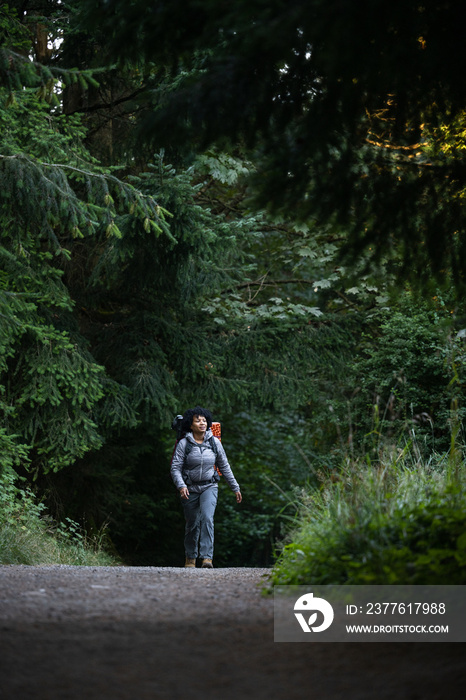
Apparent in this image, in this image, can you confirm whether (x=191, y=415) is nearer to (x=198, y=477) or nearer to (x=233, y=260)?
(x=198, y=477)

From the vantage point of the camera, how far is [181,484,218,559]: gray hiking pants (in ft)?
30.0

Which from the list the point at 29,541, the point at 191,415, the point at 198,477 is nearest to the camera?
the point at 29,541

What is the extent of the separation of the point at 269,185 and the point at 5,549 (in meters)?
5.13

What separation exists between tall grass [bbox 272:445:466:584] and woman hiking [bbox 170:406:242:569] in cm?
395

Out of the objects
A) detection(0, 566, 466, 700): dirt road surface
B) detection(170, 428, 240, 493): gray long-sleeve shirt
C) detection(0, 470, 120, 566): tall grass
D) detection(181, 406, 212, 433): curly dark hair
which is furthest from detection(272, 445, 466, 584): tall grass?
detection(181, 406, 212, 433): curly dark hair

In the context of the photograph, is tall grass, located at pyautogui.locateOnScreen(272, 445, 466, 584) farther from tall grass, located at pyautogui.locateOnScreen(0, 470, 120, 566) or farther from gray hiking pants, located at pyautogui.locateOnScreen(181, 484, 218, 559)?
gray hiking pants, located at pyautogui.locateOnScreen(181, 484, 218, 559)

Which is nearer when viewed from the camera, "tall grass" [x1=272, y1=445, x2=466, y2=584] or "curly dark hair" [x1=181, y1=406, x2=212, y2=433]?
"tall grass" [x1=272, y1=445, x2=466, y2=584]

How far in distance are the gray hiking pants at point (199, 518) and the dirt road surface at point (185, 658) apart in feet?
15.8

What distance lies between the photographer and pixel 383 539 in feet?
13.9

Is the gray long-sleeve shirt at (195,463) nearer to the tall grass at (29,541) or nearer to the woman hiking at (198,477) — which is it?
the woman hiking at (198,477)

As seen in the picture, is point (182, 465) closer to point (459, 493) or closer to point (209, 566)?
point (209, 566)

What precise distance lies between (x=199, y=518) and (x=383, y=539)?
523 cm

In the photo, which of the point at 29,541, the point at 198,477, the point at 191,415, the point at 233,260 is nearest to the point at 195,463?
the point at 198,477

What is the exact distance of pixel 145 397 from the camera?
11609 millimetres
